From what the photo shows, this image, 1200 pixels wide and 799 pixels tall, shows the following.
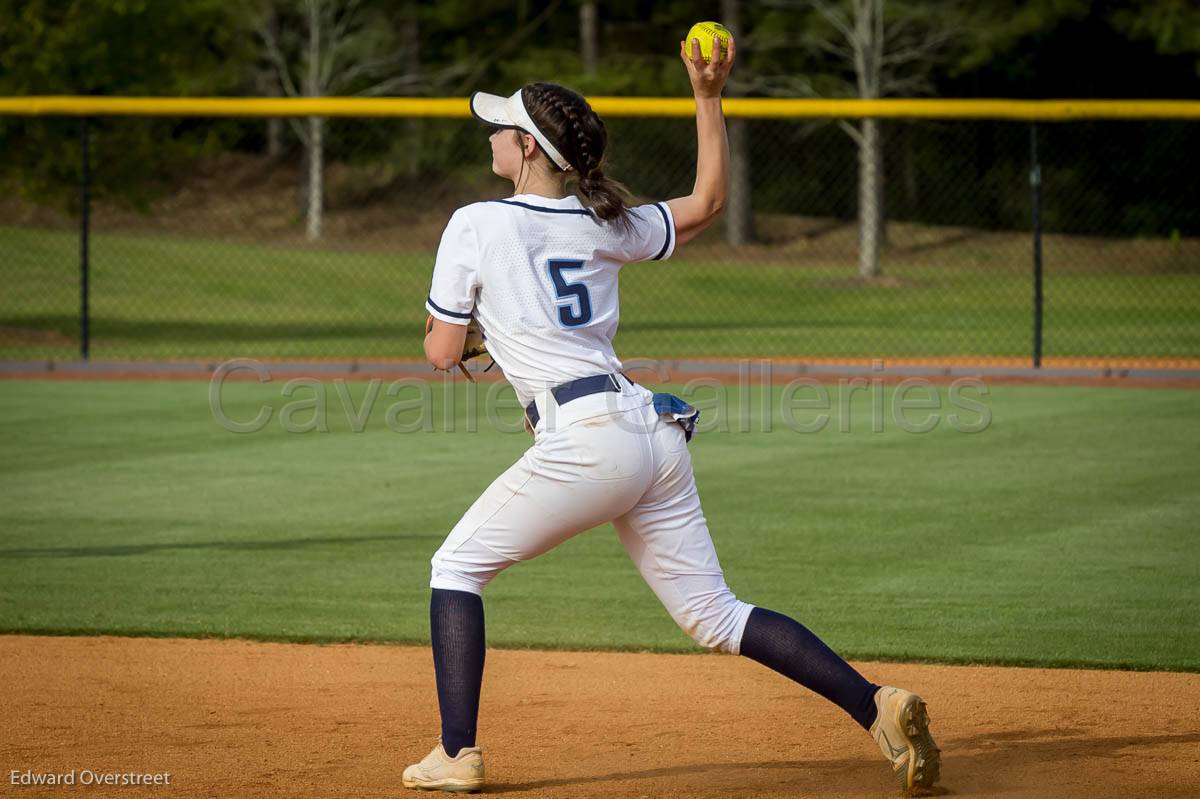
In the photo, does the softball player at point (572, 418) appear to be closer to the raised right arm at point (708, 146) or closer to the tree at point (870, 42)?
the raised right arm at point (708, 146)

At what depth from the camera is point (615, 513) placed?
4195 mm

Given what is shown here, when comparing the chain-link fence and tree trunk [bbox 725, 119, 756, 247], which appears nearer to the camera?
the chain-link fence

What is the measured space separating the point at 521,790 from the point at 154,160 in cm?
1788

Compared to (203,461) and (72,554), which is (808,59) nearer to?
(203,461)

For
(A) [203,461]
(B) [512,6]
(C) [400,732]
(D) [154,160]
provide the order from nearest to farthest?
(C) [400,732]
(A) [203,461]
(D) [154,160]
(B) [512,6]

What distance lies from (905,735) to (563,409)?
1.29 m

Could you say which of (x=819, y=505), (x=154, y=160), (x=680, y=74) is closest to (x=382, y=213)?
(x=680, y=74)

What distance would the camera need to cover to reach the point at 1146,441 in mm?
11703

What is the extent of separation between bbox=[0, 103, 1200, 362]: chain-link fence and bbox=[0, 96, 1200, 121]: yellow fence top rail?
79 centimetres

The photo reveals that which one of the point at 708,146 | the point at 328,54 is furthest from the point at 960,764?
the point at 328,54

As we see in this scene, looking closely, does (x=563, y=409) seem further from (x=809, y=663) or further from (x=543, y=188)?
(x=809, y=663)

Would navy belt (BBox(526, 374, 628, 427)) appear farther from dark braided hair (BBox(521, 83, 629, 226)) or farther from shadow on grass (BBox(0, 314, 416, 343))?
shadow on grass (BBox(0, 314, 416, 343))

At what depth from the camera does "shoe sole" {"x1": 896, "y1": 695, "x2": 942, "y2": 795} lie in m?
4.20

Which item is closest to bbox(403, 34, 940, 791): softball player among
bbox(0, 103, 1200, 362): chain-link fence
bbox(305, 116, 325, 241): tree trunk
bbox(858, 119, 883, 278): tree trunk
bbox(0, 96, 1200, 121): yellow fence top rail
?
bbox(0, 96, 1200, 121): yellow fence top rail
